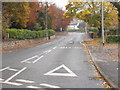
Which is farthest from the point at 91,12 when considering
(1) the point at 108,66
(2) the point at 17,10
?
(1) the point at 108,66

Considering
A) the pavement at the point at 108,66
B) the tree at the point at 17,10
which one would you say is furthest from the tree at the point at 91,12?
the pavement at the point at 108,66

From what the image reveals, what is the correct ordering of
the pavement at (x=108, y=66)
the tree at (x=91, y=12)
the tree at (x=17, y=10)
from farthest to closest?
the tree at (x=91, y=12) < the tree at (x=17, y=10) < the pavement at (x=108, y=66)

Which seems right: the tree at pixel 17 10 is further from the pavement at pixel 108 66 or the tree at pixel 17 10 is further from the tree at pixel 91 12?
the pavement at pixel 108 66

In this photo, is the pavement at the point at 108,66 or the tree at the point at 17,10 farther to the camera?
the tree at the point at 17,10

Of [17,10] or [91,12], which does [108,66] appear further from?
[91,12]

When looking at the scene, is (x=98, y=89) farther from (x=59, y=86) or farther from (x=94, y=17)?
(x=94, y=17)

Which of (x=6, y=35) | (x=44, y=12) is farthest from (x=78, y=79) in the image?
(x=44, y=12)

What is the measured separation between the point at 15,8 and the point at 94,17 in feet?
54.3

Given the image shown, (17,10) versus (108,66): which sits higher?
(17,10)

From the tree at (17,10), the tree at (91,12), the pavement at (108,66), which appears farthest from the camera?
the tree at (91,12)

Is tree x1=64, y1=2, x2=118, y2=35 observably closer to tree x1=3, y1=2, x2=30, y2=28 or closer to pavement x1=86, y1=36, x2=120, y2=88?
tree x1=3, y1=2, x2=30, y2=28

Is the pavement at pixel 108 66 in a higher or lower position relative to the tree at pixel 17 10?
lower

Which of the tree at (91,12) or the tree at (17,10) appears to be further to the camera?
the tree at (91,12)

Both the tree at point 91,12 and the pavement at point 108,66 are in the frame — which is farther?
the tree at point 91,12
